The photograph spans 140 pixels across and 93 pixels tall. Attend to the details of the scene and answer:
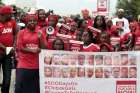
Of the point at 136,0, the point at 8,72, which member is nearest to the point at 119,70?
the point at 8,72

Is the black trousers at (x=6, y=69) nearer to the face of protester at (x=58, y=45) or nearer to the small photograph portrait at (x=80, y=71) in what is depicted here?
the face of protester at (x=58, y=45)

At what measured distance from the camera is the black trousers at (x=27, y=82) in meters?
11.0

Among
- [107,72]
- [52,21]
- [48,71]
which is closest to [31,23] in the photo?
[48,71]

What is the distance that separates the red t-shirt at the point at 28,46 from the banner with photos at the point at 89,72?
135mm

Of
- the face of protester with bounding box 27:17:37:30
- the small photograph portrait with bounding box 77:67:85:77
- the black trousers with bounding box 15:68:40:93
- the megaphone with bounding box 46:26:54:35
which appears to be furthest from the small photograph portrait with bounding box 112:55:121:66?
the megaphone with bounding box 46:26:54:35

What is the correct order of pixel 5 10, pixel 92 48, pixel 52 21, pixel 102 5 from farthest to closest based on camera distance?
pixel 102 5 → pixel 52 21 → pixel 5 10 → pixel 92 48

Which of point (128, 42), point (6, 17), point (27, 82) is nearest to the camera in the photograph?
point (27, 82)

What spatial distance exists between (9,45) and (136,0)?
67331mm

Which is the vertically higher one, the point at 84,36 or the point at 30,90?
the point at 84,36

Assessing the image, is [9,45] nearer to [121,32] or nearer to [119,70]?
[119,70]

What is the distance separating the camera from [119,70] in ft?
35.4

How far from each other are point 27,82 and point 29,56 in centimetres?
51

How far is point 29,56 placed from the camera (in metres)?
10.9

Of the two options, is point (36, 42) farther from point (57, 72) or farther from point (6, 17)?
point (6, 17)
